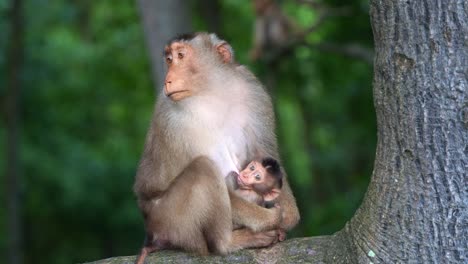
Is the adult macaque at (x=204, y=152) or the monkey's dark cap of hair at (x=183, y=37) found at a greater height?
the monkey's dark cap of hair at (x=183, y=37)

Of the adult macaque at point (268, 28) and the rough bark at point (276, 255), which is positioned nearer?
the rough bark at point (276, 255)

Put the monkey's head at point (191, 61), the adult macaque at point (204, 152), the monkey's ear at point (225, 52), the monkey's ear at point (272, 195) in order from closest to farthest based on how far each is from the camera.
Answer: the adult macaque at point (204, 152), the monkey's head at point (191, 61), the monkey's ear at point (272, 195), the monkey's ear at point (225, 52)

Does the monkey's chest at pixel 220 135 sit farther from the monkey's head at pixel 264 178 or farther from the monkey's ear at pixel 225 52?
the monkey's ear at pixel 225 52

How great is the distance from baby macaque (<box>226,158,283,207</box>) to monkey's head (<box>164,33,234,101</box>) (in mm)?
518

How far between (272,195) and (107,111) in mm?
11710

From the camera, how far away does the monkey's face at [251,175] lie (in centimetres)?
468

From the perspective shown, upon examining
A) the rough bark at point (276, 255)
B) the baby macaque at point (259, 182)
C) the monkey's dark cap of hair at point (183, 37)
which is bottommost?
the rough bark at point (276, 255)

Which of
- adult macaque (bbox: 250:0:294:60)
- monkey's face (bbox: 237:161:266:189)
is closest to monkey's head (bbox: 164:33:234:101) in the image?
monkey's face (bbox: 237:161:266:189)

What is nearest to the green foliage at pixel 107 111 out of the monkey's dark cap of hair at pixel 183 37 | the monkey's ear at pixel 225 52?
the monkey's ear at pixel 225 52

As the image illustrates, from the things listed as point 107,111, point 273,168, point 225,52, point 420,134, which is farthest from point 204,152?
point 107,111

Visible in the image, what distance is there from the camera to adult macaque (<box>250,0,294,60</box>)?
10609 mm

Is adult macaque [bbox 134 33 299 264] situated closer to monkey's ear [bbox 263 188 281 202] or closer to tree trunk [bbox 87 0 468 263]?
monkey's ear [bbox 263 188 281 202]

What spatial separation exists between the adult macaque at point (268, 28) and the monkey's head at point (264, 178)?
5.91 metres

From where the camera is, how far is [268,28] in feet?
35.0
